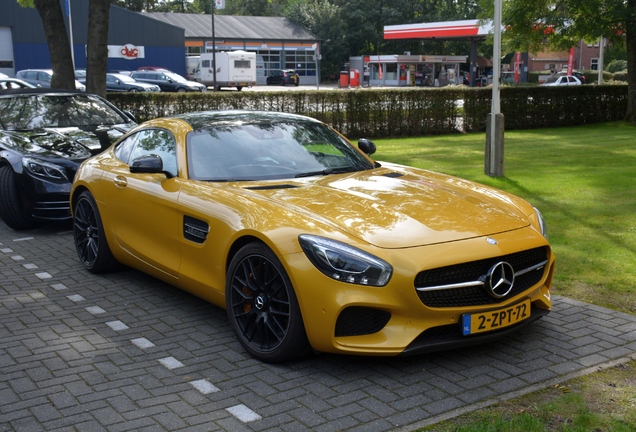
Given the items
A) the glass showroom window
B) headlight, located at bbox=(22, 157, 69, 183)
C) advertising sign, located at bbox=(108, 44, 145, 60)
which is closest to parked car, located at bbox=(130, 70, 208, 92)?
advertising sign, located at bbox=(108, 44, 145, 60)

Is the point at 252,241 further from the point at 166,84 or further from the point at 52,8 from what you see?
the point at 166,84

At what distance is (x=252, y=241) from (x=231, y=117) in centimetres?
188

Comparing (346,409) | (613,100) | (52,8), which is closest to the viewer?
(346,409)

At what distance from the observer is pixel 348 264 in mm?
4297

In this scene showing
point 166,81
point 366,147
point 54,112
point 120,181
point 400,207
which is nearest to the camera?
point 400,207

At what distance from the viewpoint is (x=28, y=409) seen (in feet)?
13.4

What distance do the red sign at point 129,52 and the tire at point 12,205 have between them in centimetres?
4567

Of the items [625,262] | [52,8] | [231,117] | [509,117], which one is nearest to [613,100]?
[509,117]

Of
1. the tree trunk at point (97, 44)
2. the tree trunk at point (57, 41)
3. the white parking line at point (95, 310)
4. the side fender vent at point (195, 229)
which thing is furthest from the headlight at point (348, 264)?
the tree trunk at point (57, 41)

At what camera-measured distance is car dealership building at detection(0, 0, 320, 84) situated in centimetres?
4891

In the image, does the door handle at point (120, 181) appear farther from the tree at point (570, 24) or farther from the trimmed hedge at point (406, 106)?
the tree at point (570, 24)

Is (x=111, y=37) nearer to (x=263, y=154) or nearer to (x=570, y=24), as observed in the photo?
(x=570, y=24)

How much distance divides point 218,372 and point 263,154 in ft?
6.32

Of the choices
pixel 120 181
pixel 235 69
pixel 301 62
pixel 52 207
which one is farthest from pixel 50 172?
pixel 301 62
